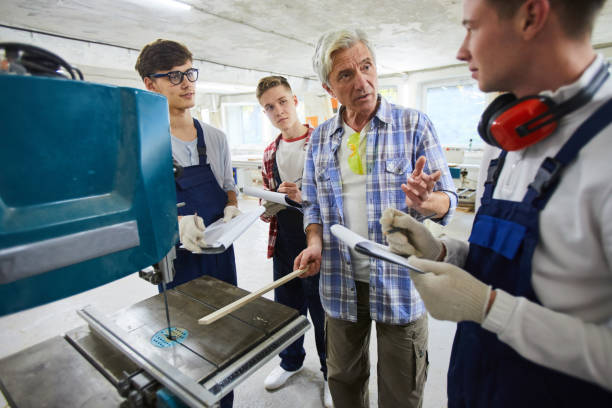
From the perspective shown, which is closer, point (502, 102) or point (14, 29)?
point (502, 102)

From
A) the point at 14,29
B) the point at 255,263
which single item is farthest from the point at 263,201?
the point at 14,29

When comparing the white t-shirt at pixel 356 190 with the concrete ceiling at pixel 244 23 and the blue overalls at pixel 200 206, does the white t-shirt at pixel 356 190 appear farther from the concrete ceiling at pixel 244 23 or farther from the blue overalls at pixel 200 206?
Answer: the concrete ceiling at pixel 244 23

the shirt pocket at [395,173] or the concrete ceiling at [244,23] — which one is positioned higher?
the concrete ceiling at [244,23]

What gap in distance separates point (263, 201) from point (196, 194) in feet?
1.72

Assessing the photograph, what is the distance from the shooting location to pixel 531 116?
26.3 inches

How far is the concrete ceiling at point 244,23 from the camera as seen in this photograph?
3092 mm

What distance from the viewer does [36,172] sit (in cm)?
54

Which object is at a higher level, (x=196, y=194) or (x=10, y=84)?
(x=10, y=84)

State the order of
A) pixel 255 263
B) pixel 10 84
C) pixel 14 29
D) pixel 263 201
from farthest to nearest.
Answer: pixel 255 263 → pixel 14 29 → pixel 263 201 → pixel 10 84

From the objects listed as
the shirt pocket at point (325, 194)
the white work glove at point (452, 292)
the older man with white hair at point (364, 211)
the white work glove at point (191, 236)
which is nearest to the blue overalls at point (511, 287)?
the white work glove at point (452, 292)

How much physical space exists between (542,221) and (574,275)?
0.12 metres

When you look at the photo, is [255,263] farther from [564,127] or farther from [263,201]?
[564,127]

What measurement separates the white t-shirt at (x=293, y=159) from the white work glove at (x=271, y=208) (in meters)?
0.20

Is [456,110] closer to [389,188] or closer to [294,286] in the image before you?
[294,286]
